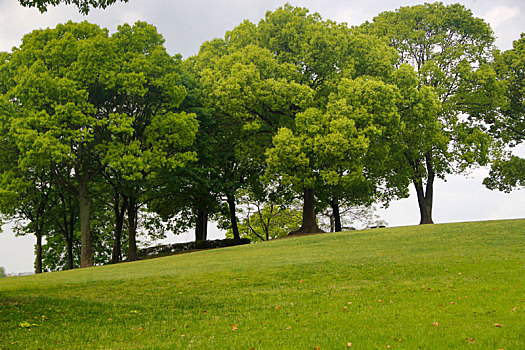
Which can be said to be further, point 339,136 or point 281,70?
point 281,70

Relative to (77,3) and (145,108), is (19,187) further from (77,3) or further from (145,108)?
(77,3)

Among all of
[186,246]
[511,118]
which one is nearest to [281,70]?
[186,246]

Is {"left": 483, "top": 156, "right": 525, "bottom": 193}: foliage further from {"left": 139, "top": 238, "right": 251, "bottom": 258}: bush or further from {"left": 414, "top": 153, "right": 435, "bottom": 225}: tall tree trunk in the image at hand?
{"left": 139, "top": 238, "right": 251, "bottom": 258}: bush

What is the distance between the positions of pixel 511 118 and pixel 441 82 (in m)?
7.55

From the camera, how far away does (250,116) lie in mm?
33062

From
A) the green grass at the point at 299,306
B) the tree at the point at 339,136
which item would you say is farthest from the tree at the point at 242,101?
the green grass at the point at 299,306

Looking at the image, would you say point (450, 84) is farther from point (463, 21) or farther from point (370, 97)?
point (370, 97)

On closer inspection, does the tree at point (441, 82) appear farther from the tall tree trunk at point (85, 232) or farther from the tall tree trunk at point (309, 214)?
the tall tree trunk at point (85, 232)

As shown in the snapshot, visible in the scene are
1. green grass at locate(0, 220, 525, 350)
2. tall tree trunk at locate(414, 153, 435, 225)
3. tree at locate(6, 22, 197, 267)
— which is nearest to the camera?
green grass at locate(0, 220, 525, 350)

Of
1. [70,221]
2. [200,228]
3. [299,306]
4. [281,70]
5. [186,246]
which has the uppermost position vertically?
[281,70]

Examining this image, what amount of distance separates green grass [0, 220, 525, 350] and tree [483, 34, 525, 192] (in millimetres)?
21700

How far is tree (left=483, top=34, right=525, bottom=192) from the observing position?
37.2 m

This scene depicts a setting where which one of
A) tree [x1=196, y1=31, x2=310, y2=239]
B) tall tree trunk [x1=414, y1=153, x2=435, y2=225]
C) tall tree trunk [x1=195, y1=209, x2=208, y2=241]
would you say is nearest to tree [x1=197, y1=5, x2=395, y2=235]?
tree [x1=196, y1=31, x2=310, y2=239]

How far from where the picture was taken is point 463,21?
127ft
